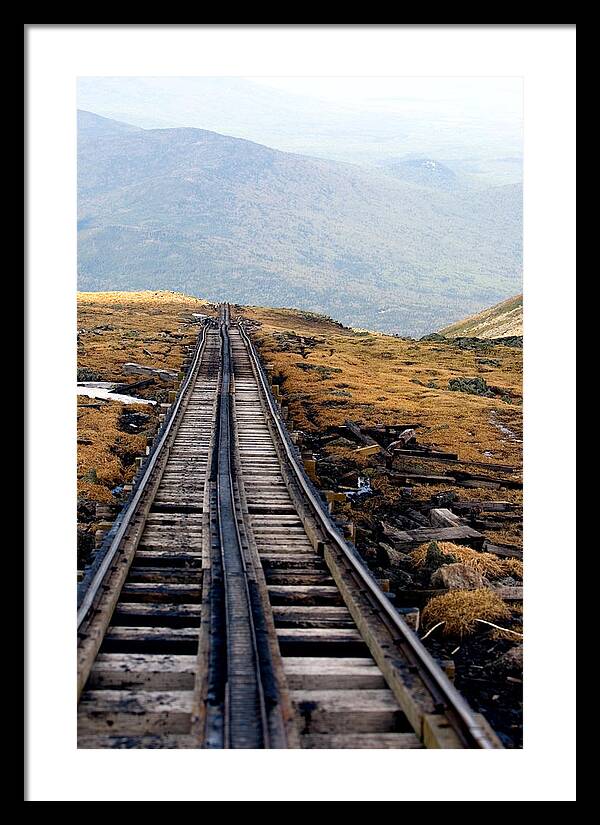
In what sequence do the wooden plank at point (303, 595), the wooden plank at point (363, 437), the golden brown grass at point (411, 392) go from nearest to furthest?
the wooden plank at point (303, 595) → the wooden plank at point (363, 437) → the golden brown grass at point (411, 392)

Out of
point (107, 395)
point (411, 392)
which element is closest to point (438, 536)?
point (107, 395)

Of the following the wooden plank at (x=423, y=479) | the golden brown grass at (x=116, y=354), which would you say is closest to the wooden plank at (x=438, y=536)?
the wooden plank at (x=423, y=479)

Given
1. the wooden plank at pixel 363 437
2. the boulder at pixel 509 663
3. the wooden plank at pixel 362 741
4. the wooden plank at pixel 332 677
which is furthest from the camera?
the wooden plank at pixel 363 437

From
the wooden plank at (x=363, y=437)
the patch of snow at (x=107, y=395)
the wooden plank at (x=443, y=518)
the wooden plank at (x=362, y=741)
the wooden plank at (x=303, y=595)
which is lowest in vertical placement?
the wooden plank at (x=362, y=741)

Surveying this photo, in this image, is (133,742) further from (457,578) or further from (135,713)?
(457,578)

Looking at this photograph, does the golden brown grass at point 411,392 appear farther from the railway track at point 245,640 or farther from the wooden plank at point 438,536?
the railway track at point 245,640

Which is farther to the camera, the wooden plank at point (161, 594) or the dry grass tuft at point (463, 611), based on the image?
the dry grass tuft at point (463, 611)
